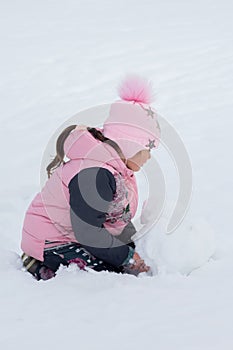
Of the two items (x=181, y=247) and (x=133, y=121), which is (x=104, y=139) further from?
(x=181, y=247)

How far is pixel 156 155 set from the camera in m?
3.64

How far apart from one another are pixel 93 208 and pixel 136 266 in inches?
12.0

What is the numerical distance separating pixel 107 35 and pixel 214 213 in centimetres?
417

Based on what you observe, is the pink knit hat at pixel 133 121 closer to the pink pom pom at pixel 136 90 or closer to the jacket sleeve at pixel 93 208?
the pink pom pom at pixel 136 90

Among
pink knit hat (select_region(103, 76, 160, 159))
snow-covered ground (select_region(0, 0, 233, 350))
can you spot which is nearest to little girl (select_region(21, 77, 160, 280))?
pink knit hat (select_region(103, 76, 160, 159))

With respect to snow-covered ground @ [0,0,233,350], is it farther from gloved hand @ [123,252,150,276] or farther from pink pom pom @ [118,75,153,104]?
pink pom pom @ [118,75,153,104]

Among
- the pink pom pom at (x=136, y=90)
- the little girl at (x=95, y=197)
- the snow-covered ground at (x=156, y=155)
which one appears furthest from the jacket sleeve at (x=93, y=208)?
the pink pom pom at (x=136, y=90)

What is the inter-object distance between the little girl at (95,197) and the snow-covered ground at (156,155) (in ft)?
0.33

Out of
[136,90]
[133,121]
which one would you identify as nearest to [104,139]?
[133,121]

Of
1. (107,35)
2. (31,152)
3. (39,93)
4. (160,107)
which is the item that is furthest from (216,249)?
(107,35)

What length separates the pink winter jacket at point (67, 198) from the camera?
2289mm

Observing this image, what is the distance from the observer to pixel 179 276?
7.22 ft

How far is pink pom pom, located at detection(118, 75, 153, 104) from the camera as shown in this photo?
2.43 metres

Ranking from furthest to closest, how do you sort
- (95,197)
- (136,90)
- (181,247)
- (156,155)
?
(156,155) < (136,90) < (181,247) < (95,197)
